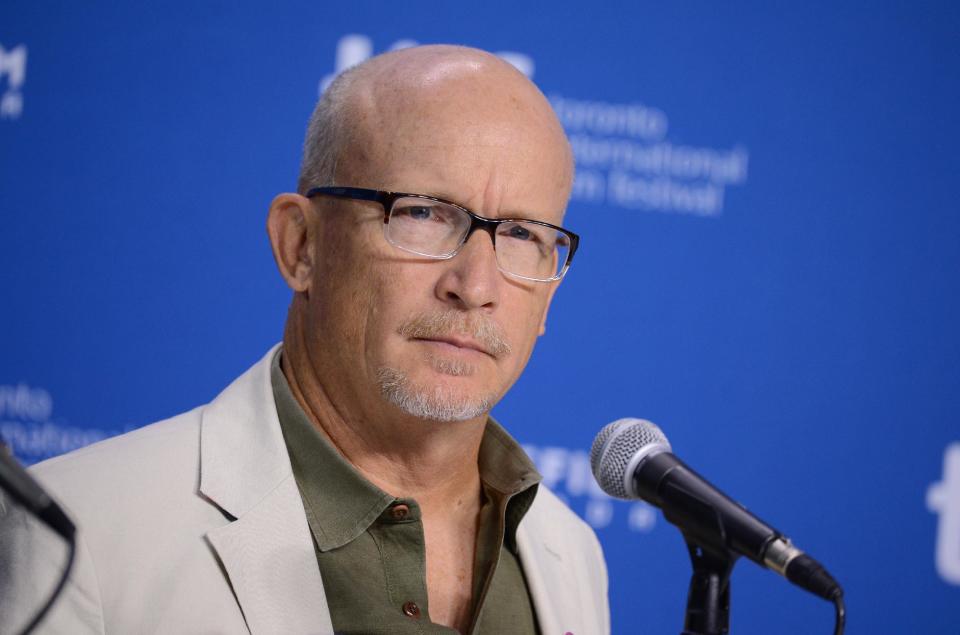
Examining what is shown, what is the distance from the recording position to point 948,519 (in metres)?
3.29

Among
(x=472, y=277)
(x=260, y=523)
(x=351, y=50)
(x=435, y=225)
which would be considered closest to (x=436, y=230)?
(x=435, y=225)

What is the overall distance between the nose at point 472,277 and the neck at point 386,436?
259mm

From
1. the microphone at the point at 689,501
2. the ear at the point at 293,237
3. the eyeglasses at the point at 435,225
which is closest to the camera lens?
the microphone at the point at 689,501

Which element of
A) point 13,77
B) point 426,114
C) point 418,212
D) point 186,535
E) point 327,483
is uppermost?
point 13,77

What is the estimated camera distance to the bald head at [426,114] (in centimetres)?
189

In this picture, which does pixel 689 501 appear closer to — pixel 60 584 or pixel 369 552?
pixel 369 552

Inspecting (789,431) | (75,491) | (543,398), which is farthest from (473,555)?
(789,431)

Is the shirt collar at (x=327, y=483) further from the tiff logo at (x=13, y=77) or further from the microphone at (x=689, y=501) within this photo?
the tiff logo at (x=13, y=77)

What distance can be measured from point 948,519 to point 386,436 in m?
2.32

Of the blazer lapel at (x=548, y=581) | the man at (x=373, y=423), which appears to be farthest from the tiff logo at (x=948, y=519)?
the man at (x=373, y=423)

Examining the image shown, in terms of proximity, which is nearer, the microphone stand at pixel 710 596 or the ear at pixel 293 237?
the microphone stand at pixel 710 596

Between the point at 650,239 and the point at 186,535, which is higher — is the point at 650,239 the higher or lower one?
the higher one

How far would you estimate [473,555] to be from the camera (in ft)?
6.86

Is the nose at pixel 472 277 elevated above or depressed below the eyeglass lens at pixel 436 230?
below
